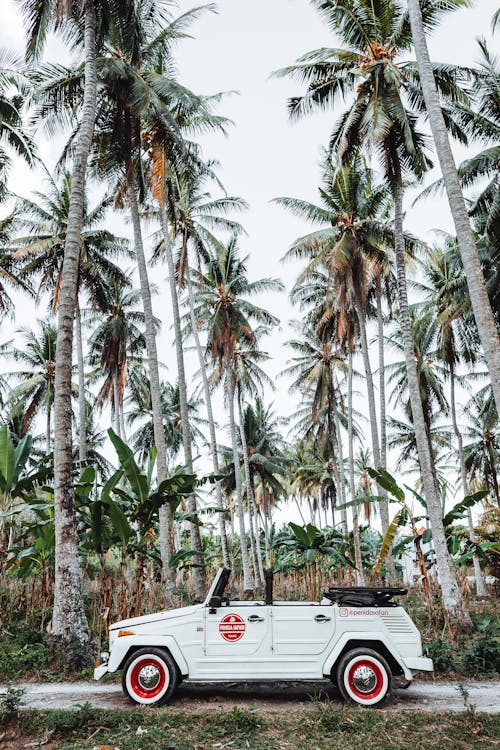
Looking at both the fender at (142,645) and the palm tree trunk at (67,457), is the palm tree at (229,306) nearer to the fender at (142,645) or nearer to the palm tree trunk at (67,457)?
the palm tree trunk at (67,457)

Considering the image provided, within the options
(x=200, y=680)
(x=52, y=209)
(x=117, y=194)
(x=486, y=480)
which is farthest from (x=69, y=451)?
(x=486, y=480)

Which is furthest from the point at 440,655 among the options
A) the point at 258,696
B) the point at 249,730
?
the point at 249,730

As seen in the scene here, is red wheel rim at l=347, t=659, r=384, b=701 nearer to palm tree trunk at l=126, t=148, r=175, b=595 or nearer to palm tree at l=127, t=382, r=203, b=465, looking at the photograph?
palm tree trunk at l=126, t=148, r=175, b=595

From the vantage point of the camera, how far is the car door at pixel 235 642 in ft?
23.7

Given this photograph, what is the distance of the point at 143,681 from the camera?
7312 mm

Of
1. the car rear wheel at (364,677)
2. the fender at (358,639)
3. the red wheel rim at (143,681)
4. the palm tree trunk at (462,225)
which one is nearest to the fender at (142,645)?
the red wheel rim at (143,681)

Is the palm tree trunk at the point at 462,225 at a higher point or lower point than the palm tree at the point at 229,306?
lower

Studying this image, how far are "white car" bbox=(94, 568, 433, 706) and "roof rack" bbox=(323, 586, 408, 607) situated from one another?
0.49ft

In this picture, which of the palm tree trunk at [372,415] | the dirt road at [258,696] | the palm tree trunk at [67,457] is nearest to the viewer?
the dirt road at [258,696]

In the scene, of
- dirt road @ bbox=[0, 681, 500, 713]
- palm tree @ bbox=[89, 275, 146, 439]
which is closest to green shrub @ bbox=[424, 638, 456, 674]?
dirt road @ bbox=[0, 681, 500, 713]

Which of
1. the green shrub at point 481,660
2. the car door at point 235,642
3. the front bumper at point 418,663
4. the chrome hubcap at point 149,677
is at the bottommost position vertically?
the green shrub at point 481,660

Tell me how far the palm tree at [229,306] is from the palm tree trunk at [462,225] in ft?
49.0

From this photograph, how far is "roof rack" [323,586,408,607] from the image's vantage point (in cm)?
762

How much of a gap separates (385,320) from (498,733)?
23962mm
